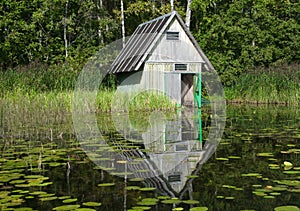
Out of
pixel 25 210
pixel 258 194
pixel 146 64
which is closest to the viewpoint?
pixel 25 210

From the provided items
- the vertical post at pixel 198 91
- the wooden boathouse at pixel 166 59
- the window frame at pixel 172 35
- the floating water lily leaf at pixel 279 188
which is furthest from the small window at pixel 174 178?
the window frame at pixel 172 35

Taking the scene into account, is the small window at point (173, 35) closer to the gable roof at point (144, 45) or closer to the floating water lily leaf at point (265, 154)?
the gable roof at point (144, 45)

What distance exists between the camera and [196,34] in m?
27.5

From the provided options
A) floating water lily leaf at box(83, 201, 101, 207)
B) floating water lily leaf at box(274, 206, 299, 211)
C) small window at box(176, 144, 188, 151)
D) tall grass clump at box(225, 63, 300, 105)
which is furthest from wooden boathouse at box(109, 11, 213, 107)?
floating water lily leaf at box(274, 206, 299, 211)

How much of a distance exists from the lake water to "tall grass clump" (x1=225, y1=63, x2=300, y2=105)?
1050 cm

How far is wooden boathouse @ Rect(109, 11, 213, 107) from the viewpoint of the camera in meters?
17.9

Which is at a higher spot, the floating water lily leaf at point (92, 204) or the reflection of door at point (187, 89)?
the reflection of door at point (187, 89)

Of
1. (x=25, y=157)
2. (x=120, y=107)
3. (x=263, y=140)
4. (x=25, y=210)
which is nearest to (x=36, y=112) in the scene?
(x=120, y=107)

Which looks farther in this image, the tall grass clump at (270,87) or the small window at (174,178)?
the tall grass clump at (270,87)

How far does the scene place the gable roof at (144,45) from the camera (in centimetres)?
1767

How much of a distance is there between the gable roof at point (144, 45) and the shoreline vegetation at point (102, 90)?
134cm

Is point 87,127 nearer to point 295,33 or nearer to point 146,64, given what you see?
point 146,64

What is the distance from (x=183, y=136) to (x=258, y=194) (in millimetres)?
4102

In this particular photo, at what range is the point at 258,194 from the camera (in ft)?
12.3
